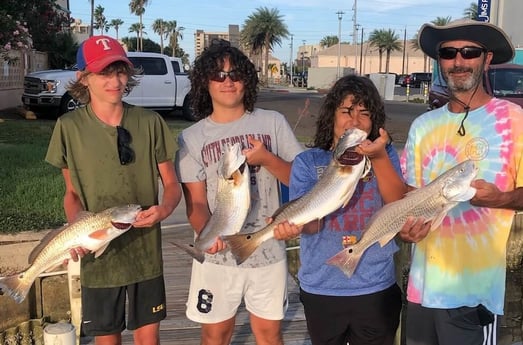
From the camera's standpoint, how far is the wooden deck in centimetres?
427

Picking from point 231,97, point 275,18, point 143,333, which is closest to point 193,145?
point 231,97

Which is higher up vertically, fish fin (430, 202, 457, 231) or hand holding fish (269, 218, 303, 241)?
fish fin (430, 202, 457, 231)

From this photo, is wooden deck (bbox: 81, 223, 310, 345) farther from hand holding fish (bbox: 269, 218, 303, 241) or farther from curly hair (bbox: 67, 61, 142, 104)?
curly hair (bbox: 67, 61, 142, 104)

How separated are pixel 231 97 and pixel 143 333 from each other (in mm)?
1374

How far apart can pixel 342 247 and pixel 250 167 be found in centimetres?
67

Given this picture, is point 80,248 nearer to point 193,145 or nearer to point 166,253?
point 193,145

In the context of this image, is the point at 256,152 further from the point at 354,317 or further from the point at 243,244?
the point at 354,317

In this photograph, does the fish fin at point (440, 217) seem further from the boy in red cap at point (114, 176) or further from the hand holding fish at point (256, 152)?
the boy in red cap at point (114, 176)

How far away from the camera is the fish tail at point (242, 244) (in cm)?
264

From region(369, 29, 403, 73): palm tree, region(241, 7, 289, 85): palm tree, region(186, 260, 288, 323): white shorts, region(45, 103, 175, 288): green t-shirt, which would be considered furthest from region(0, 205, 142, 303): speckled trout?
region(369, 29, 403, 73): palm tree

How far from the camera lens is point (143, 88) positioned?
56.0ft

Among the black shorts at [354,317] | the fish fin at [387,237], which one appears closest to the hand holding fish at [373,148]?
the fish fin at [387,237]

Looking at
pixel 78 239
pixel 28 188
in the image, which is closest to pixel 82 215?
pixel 78 239

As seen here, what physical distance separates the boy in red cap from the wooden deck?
1.23m
